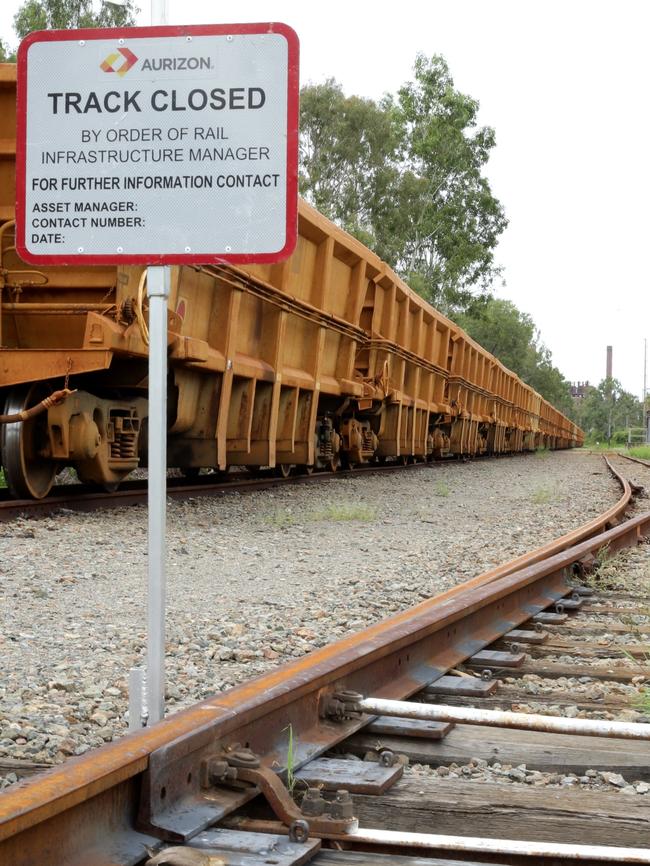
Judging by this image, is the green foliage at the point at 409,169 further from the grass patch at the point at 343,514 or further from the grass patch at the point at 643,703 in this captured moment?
the grass patch at the point at 643,703

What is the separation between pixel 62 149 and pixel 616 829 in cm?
209

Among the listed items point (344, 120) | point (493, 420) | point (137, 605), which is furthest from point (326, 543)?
point (344, 120)

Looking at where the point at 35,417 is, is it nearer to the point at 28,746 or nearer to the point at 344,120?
the point at 28,746

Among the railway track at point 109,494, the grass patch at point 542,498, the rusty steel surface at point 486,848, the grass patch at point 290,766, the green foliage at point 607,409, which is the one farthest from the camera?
the green foliage at point 607,409

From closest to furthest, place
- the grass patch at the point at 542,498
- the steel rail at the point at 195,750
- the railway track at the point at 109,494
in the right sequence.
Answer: the steel rail at the point at 195,750 → the railway track at the point at 109,494 → the grass patch at the point at 542,498

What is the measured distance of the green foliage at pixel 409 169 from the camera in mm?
41000

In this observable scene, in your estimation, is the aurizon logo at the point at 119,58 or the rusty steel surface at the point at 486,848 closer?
the rusty steel surface at the point at 486,848

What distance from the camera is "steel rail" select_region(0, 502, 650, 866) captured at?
5.58 ft

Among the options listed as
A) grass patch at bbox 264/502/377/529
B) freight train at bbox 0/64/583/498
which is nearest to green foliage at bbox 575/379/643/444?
Answer: freight train at bbox 0/64/583/498

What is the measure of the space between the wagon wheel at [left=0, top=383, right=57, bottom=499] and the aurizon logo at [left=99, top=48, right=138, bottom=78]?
5.47 m

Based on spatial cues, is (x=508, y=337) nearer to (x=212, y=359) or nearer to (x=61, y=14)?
(x=61, y=14)

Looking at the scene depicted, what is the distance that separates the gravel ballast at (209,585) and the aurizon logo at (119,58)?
1.76 metres

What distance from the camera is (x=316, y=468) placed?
15109 mm

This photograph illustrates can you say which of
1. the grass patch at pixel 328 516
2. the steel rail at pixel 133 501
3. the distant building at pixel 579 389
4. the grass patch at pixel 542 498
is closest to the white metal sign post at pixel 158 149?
the steel rail at pixel 133 501
